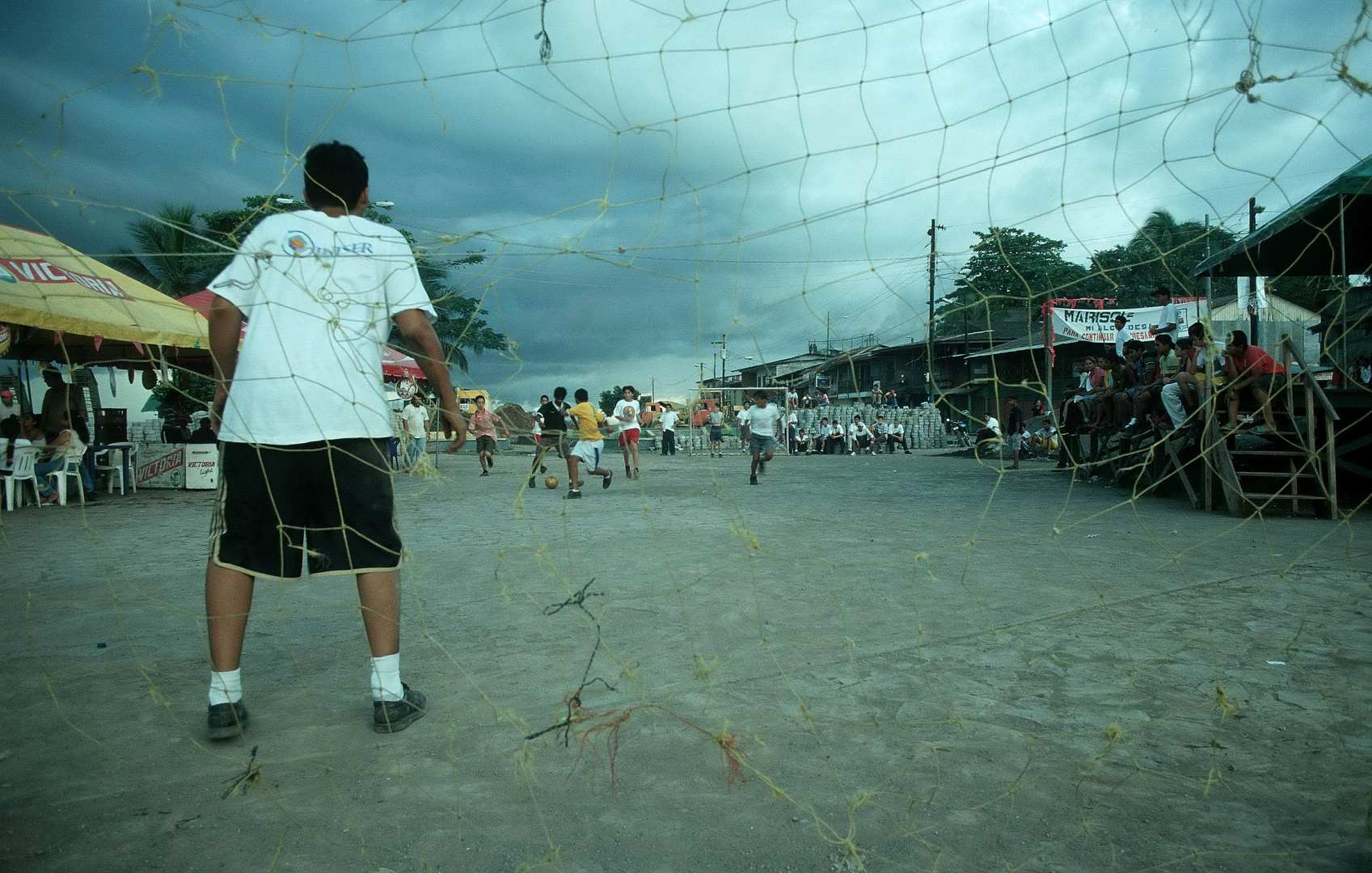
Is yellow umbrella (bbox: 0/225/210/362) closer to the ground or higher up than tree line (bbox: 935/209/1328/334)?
higher up

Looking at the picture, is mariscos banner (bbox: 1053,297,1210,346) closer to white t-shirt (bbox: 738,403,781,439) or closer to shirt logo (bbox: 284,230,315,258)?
white t-shirt (bbox: 738,403,781,439)

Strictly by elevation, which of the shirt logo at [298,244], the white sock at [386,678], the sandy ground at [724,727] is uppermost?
the shirt logo at [298,244]

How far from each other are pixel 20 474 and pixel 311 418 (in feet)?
29.8

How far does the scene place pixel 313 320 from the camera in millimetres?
2225

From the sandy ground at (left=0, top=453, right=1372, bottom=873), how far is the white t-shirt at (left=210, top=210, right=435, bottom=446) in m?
0.63

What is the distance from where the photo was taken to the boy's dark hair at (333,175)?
2318 millimetres

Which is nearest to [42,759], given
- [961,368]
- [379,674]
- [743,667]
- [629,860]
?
[379,674]

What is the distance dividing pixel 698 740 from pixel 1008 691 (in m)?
1.10

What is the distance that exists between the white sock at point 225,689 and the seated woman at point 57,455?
8.05 m

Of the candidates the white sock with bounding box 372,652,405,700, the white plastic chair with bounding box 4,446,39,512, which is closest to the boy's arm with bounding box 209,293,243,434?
the white sock with bounding box 372,652,405,700

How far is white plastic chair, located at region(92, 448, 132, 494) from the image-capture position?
10492 millimetres

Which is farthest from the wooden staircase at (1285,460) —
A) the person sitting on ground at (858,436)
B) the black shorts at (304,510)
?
the person sitting on ground at (858,436)

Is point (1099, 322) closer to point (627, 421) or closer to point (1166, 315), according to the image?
point (1166, 315)

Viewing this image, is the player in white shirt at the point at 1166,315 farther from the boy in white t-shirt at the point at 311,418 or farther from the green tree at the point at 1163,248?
the boy in white t-shirt at the point at 311,418
